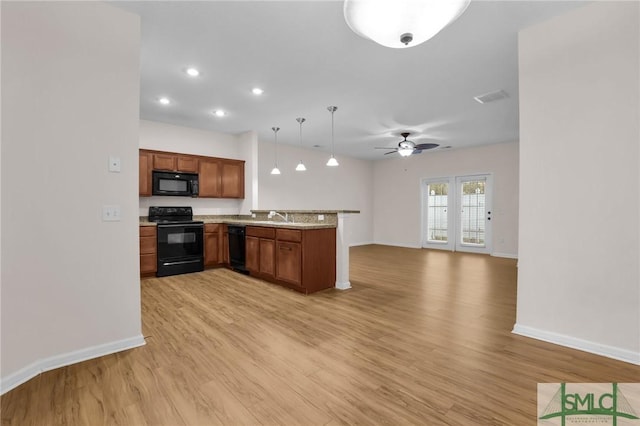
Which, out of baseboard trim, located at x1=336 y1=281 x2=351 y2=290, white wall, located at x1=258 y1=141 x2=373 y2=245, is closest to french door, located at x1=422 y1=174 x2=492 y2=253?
white wall, located at x1=258 y1=141 x2=373 y2=245

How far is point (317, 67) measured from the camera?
3291 mm

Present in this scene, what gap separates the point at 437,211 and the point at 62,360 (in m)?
8.07

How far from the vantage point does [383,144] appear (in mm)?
7172

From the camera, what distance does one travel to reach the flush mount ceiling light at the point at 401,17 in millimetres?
1193

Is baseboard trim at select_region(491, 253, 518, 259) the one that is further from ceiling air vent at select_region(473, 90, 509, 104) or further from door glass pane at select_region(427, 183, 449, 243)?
ceiling air vent at select_region(473, 90, 509, 104)

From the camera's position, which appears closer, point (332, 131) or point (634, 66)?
point (634, 66)

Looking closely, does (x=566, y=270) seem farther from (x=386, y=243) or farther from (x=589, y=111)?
(x=386, y=243)

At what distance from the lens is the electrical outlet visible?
88.6 inches

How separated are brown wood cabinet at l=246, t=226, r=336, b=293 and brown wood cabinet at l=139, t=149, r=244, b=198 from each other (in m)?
1.78

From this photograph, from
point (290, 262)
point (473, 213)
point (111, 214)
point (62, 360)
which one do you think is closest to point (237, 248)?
point (290, 262)

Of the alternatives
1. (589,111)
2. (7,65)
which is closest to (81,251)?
(7,65)

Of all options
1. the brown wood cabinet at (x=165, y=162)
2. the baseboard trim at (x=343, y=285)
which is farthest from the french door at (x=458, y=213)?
the brown wood cabinet at (x=165, y=162)

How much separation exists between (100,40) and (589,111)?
12.6ft

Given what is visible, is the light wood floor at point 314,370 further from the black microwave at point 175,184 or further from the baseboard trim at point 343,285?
the black microwave at point 175,184
